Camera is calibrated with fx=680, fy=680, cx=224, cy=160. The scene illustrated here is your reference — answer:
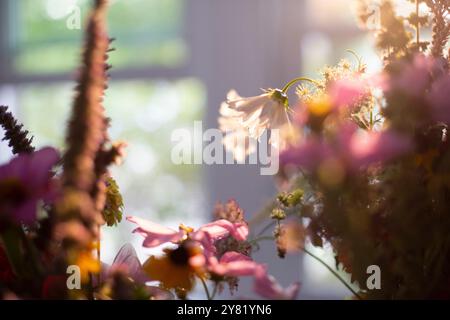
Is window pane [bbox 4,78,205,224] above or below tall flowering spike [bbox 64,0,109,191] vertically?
above

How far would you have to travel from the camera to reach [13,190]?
0.92 feet

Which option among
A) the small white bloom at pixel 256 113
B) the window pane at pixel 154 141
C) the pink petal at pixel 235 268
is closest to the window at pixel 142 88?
the window pane at pixel 154 141

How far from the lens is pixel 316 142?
0.90 ft

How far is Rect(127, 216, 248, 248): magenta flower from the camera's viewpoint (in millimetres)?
355

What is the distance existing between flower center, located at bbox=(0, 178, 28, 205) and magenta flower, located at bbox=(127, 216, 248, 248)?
89 millimetres

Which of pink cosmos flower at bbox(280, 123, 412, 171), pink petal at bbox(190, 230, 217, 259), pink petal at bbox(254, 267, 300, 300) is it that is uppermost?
pink cosmos flower at bbox(280, 123, 412, 171)

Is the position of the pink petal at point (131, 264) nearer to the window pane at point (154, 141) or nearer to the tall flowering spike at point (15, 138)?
the tall flowering spike at point (15, 138)

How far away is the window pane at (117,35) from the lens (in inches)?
114

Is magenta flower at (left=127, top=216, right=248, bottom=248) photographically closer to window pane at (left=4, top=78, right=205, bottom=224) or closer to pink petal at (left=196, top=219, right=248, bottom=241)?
pink petal at (left=196, top=219, right=248, bottom=241)

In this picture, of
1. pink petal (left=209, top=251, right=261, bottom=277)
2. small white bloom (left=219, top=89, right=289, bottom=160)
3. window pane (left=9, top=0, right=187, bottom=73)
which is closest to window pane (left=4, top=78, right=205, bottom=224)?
window pane (left=9, top=0, right=187, bottom=73)

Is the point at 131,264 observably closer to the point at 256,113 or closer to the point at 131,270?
the point at 131,270

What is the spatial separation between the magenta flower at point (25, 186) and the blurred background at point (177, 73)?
218 centimetres

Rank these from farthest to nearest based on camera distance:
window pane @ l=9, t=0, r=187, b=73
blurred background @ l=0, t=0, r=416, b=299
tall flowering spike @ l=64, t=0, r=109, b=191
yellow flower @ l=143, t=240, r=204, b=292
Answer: window pane @ l=9, t=0, r=187, b=73 < blurred background @ l=0, t=0, r=416, b=299 < yellow flower @ l=143, t=240, r=204, b=292 < tall flowering spike @ l=64, t=0, r=109, b=191

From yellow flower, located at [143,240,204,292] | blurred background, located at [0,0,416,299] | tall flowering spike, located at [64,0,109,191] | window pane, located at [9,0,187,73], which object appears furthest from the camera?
window pane, located at [9,0,187,73]
